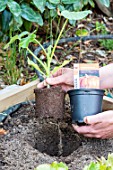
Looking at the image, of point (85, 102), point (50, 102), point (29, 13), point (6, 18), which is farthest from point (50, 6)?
point (85, 102)

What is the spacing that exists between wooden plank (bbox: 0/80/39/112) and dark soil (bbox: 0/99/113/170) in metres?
0.05

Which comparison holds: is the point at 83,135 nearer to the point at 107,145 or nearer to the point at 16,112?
the point at 107,145

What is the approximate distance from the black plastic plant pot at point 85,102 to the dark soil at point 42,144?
0.11m

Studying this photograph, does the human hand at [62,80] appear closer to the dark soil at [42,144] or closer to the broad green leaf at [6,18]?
the dark soil at [42,144]

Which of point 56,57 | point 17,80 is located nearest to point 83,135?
point 17,80

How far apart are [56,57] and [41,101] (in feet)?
4.39

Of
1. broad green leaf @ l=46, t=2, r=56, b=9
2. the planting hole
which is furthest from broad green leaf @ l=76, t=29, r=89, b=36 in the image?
the planting hole

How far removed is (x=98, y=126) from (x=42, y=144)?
24 cm

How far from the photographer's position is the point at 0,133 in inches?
72.7

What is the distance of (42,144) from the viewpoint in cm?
185

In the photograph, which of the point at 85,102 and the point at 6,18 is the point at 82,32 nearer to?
the point at 6,18

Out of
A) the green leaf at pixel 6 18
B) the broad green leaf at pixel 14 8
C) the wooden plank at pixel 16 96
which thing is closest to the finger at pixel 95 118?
the wooden plank at pixel 16 96

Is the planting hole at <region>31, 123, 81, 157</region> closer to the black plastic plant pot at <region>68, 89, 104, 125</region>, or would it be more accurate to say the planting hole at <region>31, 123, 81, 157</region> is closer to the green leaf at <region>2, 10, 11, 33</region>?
the black plastic plant pot at <region>68, 89, 104, 125</region>

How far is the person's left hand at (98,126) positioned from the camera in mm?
1737
